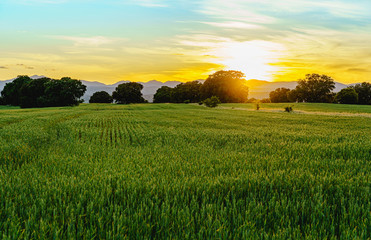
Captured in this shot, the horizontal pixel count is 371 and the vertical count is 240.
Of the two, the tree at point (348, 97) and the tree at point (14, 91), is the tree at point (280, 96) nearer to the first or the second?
the tree at point (348, 97)

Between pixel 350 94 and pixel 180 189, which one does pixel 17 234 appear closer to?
pixel 180 189

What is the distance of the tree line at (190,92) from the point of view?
85.8 meters

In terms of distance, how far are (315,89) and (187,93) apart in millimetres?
64683

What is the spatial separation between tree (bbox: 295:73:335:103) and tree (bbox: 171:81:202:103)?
51.8m

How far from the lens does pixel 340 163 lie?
7.30 meters

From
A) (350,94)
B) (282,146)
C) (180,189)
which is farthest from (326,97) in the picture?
(180,189)

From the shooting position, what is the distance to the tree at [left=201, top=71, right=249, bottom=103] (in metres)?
119

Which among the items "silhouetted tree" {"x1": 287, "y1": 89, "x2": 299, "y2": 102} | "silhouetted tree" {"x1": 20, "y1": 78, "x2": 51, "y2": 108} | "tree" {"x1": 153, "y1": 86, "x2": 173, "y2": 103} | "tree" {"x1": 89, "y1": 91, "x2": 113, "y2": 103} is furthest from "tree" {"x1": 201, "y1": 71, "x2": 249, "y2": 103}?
"silhouetted tree" {"x1": 20, "y1": 78, "x2": 51, "y2": 108}

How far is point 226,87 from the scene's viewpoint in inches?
4717

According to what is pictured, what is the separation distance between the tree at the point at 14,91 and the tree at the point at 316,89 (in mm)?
127973

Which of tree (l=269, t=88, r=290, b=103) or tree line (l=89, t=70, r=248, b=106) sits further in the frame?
tree (l=269, t=88, r=290, b=103)

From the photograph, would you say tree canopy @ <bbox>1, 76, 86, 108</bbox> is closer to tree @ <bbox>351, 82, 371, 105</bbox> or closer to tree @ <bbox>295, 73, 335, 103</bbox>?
tree @ <bbox>295, 73, 335, 103</bbox>

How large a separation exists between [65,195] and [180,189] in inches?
81.7

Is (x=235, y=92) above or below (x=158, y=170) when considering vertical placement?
above
